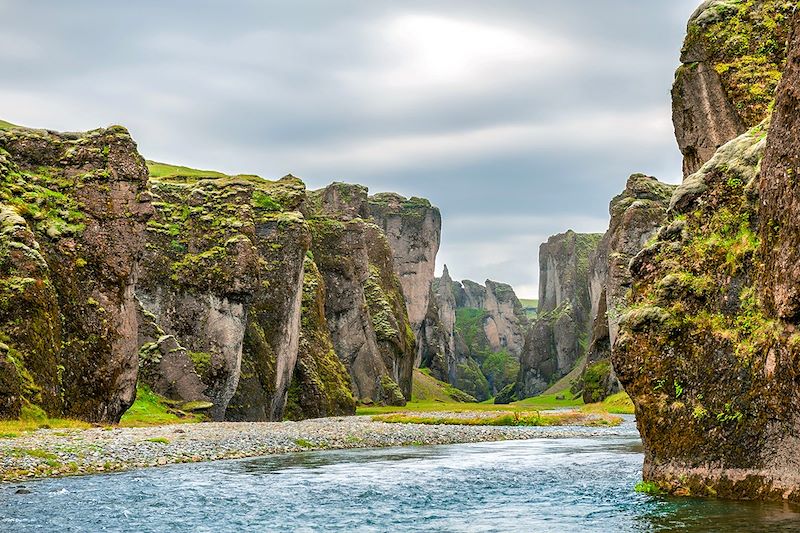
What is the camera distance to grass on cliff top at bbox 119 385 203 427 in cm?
6088

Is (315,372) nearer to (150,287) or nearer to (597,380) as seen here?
(150,287)

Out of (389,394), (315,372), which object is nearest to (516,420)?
(315,372)

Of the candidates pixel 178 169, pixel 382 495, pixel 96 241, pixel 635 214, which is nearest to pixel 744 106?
pixel 382 495

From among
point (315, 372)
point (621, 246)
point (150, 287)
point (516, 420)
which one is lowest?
point (516, 420)

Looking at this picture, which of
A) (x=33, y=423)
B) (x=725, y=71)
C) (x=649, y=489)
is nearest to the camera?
(x=649, y=489)

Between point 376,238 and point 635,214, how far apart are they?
59.0m

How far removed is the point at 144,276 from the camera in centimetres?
7431

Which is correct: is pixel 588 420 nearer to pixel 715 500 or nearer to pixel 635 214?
pixel 635 214

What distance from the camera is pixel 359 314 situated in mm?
133125

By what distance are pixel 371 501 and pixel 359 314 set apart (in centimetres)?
10695

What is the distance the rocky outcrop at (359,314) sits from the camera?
12650 centimetres

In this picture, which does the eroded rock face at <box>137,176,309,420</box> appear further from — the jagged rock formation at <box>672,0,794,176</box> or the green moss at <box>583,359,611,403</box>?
the green moss at <box>583,359,611,403</box>

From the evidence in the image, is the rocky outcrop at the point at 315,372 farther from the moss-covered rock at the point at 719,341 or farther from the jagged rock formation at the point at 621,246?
the moss-covered rock at the point at 719,341

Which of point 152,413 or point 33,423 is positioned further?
point 152,413
